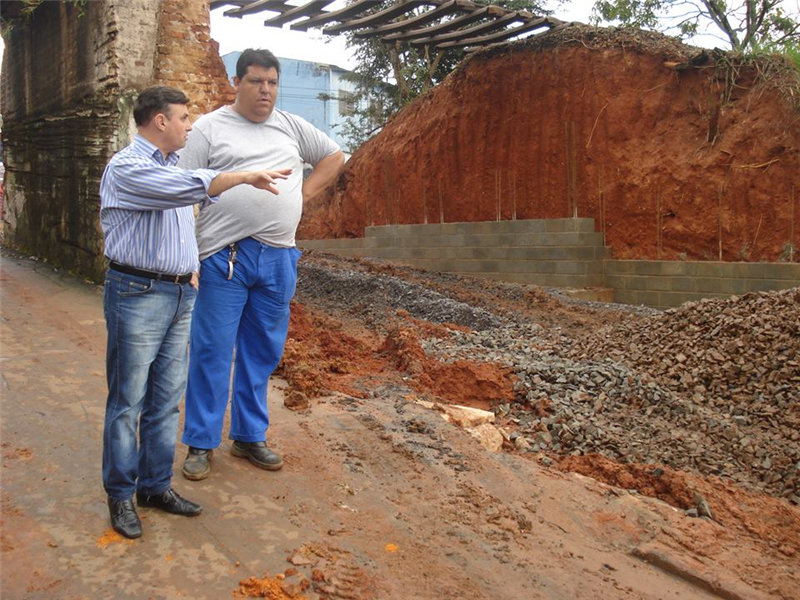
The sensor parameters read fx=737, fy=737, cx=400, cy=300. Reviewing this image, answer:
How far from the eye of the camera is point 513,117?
14.6 m

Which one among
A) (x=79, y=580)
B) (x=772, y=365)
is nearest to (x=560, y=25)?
(x=772, y=365)

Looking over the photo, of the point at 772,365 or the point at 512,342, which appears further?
the point at 512,342

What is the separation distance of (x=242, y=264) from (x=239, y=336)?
1.28 feet

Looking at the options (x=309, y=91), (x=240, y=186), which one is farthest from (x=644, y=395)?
(x=309, y=91)

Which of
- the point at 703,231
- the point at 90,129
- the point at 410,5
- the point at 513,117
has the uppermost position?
the point at 410,5

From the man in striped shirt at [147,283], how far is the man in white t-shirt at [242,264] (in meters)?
0.38

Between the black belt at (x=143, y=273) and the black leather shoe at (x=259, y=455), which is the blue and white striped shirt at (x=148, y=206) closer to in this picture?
the black belt at (x=143, y=273)

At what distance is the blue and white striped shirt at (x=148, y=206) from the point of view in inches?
108

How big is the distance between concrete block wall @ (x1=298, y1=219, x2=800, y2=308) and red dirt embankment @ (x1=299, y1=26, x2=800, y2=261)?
737mm

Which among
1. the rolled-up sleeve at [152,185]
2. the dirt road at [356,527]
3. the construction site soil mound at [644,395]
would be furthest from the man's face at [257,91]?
the construction site soil mound at [644,395]

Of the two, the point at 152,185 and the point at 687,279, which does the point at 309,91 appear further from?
the point at 152,185

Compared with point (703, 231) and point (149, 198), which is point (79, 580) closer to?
point (149, 198)

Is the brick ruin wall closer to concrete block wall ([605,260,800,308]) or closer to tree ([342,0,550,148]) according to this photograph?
concrete block wall ([605,260,800,308])

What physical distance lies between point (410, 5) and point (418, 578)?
996cm
